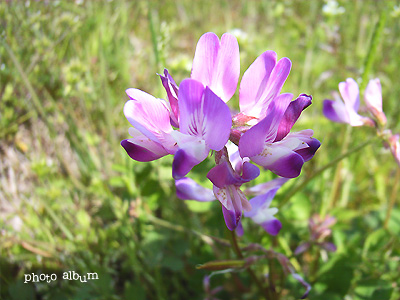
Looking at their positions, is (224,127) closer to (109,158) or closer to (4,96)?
(109,158)

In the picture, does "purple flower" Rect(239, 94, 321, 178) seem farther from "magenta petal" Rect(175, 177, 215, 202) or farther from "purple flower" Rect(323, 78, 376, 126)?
"purple flower" Rect(323, 78, 376, 126)

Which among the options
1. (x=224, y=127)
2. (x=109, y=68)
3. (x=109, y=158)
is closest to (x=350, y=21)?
(x=109, y=68)

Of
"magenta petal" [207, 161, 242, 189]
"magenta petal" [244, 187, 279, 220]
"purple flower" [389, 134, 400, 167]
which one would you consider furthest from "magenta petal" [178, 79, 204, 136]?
"purple flower" [389, 134, 400, 167]

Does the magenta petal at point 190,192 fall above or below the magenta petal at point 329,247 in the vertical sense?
above

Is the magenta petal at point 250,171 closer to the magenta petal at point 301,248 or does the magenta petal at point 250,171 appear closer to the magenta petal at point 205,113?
the magenta petal at point 205,113

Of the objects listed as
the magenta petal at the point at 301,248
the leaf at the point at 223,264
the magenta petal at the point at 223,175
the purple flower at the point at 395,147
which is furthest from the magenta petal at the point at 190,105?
the magenta petal at the point at 301,248
